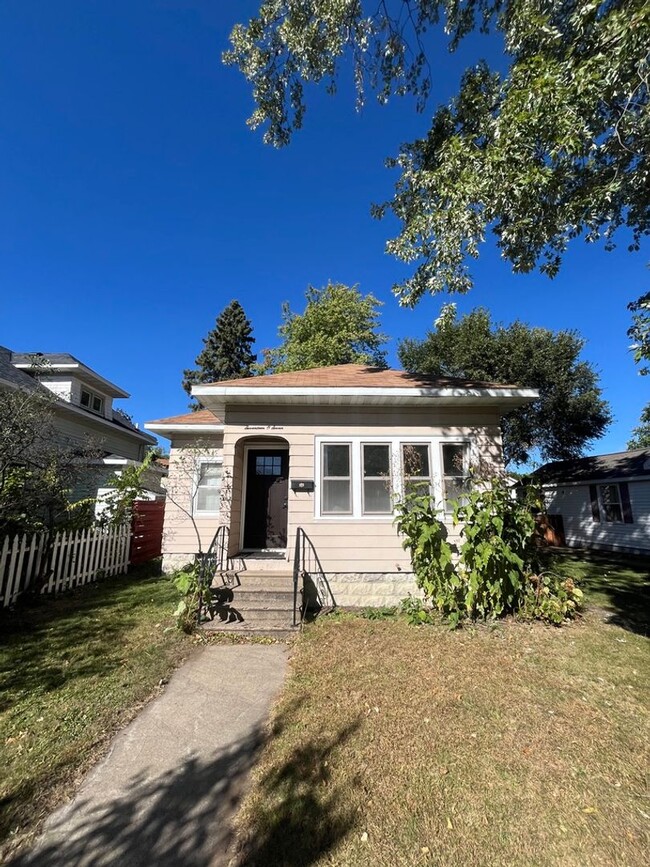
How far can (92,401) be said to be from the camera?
1525cm

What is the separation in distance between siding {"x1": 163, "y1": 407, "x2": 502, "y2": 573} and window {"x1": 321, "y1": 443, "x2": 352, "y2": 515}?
0.18 m

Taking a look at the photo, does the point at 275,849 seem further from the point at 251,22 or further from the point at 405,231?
the point at 251,22

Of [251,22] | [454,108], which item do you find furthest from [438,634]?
[251,22]

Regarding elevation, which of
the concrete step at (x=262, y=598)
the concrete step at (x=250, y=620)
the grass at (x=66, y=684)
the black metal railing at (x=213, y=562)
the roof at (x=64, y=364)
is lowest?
the grass at (x=66, y=684)

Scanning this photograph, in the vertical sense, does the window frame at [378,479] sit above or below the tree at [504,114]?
below

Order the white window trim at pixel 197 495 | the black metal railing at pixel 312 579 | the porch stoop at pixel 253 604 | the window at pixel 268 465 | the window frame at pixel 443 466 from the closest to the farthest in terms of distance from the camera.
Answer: the porch stoop at pixel 253 604
the black metal railing at pixel 312 579
the window frame at pixel 443 466
the window at pixel 268 465
the white window trim at pixel 197 495

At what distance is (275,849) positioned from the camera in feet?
7.05

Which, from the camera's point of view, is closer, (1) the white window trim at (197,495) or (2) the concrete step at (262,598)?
(2) the concrete step at (262,598)

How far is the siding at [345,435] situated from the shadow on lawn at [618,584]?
294 centimetres

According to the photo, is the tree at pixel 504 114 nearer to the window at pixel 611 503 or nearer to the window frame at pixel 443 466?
the window frame at pixel 443 466

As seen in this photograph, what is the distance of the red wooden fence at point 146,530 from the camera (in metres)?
10.2

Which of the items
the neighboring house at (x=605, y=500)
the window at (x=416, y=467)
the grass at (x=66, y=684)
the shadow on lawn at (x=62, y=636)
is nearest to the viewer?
the grass at (x=66, y=684)

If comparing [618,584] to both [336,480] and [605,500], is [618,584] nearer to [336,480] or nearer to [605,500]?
[336,480]

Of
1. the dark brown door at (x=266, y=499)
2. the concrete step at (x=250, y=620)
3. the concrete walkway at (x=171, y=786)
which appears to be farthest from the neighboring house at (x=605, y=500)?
the concrete walkway at (x=171, y=786)
